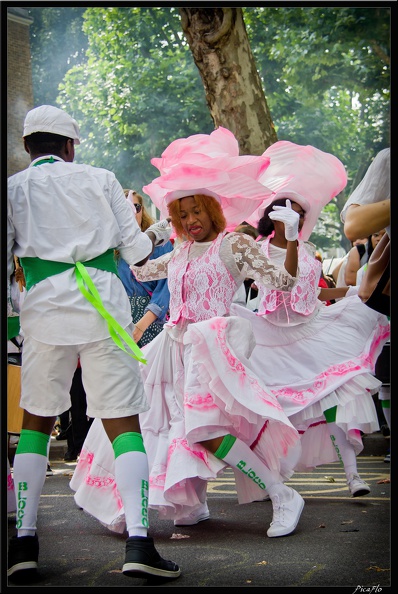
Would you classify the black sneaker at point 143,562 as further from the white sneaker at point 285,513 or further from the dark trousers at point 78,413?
the dark trousers at point 78,413

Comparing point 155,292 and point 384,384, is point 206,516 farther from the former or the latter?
point 384,384

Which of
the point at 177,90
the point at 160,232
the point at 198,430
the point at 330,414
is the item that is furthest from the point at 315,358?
the point at 177,90

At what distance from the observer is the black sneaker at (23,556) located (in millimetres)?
3912

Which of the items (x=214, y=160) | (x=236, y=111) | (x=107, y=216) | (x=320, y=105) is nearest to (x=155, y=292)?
(x=214, y=160)

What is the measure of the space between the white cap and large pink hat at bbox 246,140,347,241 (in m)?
2.61

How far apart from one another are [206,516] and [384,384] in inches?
125

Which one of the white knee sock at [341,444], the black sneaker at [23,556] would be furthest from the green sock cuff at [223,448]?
the white knee sock at [341,444]

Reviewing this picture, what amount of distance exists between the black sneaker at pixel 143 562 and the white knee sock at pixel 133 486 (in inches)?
3.3

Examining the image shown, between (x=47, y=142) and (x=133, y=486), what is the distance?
159 centimetres

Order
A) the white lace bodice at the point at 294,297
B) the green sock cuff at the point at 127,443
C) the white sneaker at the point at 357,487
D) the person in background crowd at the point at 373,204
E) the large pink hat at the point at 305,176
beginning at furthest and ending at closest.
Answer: the large pink hat at the point at 305,176 → the white lace bodice at the point at 294,297 → the white sneaker at the point at 357,487 → the green sock cuff at the point at 127,443 → the person in background crowd at the point at 373,204

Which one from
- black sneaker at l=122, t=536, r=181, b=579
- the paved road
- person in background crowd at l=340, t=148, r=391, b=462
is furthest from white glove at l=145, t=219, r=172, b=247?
black sneaker at l=122, t=536, r=181, b=579

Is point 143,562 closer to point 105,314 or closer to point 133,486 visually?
point 133,486

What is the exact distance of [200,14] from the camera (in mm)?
11430

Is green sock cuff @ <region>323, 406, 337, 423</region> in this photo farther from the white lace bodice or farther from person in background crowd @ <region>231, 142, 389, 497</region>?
the white lace bodice
